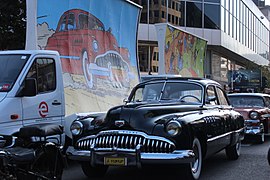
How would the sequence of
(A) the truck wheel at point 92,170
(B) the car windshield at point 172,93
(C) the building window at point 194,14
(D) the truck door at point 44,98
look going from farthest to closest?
1. (C) the building window at point 194,14
2. (B) the car windshield at point 172,93
3. (A) the truck wheel at point 92,170
4. (D) the truck door at point 44,98

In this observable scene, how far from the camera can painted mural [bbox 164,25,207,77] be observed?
16.8m

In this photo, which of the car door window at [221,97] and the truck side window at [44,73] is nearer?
the truck side window at [44,73]

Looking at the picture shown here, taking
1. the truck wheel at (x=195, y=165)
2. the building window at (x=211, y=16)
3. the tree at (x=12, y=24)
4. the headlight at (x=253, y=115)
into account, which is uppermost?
the building window at (x=211, y=16)

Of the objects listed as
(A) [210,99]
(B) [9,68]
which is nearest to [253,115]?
(A) [210,99]

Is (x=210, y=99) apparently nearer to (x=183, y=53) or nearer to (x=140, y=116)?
(x=140, y=116)

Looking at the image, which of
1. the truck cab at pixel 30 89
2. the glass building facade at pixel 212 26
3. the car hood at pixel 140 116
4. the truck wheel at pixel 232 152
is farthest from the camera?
the glass building facade at pixel 212 26

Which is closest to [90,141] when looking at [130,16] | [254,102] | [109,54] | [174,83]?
[174,83]

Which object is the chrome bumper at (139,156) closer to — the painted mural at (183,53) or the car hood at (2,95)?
the car hood at (2,95)

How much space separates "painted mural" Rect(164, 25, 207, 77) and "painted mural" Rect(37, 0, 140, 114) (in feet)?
15.0

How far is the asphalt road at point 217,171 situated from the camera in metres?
7.76

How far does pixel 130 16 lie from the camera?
1241 centimetres

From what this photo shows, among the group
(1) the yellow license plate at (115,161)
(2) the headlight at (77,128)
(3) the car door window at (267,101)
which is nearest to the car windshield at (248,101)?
(3) the car door window at (267,101)

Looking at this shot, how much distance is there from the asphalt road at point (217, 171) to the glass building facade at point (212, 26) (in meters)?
24.5

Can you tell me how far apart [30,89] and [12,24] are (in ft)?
35.6
